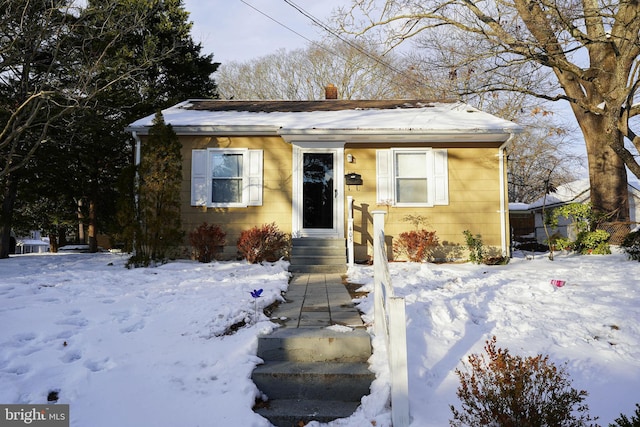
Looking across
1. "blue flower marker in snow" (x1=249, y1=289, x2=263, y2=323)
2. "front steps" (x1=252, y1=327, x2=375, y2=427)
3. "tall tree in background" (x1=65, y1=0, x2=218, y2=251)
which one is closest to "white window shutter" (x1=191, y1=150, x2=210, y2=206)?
"tall tree in background" (x1=65, y1=0, x2=218, y2=251)

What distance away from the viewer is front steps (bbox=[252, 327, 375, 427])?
2803mm

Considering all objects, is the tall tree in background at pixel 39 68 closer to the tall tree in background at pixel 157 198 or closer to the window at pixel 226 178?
the tall tree in background at pixel 157 198

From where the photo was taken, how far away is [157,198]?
7293 millimetres

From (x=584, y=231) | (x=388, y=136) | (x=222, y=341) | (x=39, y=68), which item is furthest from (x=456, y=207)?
(x=39, y=68)

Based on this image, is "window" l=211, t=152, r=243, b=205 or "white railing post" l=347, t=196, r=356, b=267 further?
"window" l=211, t=152, r=243, b=205

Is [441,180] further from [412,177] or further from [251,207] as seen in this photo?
[251,207]

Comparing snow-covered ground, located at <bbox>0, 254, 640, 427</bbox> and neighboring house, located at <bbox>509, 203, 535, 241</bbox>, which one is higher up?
neighboring house, located at <bbox>509, 203, 535, 241</bbox>

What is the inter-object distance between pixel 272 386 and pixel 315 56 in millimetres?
22114

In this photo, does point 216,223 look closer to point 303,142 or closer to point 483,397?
point 303,142

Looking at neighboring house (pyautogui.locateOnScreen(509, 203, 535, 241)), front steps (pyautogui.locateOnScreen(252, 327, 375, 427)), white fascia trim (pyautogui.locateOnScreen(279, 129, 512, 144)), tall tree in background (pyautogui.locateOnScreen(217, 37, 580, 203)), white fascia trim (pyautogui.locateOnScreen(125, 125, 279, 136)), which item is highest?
tall tree in background (pyautogui.locateOnScreen(217, 37, 580, 203))

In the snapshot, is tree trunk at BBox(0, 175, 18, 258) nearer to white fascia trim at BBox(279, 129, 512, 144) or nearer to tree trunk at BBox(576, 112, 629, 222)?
white fascia trim at BBox(279, 129, 512, 144)

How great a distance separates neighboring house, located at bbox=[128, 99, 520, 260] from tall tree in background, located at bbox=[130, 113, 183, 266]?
3.26ft

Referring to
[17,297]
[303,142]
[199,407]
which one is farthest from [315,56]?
[199,407]

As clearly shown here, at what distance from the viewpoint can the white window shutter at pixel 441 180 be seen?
27.6 feet
